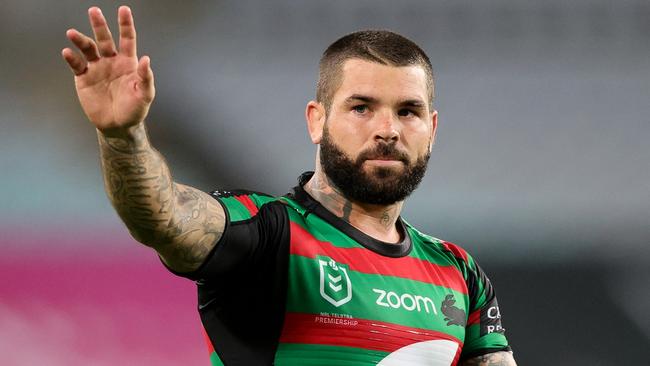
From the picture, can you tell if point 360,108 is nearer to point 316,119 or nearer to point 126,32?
point 316,119

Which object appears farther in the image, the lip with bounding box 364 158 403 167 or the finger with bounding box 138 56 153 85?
the lip with bounding box 364 158 403 167

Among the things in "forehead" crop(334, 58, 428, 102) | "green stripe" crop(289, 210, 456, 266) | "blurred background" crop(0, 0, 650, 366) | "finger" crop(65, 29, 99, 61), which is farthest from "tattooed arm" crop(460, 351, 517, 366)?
"blurred background" crop(0, 0, 650, 366)

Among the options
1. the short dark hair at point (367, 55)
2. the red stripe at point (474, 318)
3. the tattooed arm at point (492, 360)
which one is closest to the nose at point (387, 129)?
the short dark hair at point (367, 55)

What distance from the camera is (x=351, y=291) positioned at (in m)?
2.40

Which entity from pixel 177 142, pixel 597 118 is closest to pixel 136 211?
pixel 177 142

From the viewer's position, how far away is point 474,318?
2811 mm

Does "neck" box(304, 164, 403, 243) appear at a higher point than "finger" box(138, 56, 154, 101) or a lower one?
higher

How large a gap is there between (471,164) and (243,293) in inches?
197

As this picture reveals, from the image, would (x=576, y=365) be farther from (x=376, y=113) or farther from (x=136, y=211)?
(x=136, y=211)

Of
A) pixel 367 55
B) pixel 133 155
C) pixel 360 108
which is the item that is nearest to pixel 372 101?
pixel 360 108

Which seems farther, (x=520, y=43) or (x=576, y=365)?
(x=520, y=43)

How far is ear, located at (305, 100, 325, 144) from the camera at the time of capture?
2682mm

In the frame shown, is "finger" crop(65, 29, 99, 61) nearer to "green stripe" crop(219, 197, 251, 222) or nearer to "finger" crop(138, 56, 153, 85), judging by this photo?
"finger" crop(138, 56, 153, 85)

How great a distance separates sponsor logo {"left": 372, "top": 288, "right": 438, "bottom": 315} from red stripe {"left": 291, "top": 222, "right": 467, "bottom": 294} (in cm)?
6
